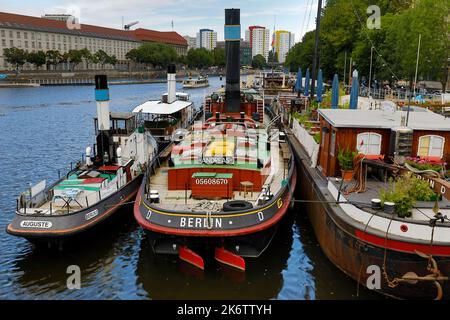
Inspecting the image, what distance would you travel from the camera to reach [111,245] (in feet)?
57.4

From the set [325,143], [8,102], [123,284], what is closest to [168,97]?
[325,143]

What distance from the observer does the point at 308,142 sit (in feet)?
78.8

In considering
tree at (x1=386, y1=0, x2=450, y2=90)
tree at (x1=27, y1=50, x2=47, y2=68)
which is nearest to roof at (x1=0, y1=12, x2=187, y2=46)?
tree at (x1=27, y1=50, x2=47, y2=68)

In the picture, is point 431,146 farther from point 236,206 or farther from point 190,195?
point 190,195

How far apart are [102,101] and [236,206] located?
990 cm

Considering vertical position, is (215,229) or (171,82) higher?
(171,82)

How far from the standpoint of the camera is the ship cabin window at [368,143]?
1656cm

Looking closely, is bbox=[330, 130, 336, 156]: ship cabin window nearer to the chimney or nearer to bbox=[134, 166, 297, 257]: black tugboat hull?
bbox=[134, 166, 297, 257]: black tugboat hull

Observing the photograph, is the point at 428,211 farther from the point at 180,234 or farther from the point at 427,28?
the point at 427,28

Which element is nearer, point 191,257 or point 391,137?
point 191,257

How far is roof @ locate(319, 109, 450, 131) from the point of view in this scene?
1633cm

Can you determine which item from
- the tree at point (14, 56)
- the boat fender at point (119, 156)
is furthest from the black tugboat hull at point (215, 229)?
the tree at point (14, 56)

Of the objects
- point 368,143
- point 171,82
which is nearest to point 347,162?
point 368,143
